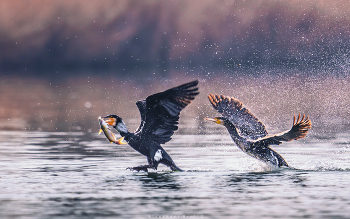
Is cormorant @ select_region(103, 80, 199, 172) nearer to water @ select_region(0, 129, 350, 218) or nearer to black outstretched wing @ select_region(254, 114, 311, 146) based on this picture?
water @ select_region(0, 129, 350, 218)

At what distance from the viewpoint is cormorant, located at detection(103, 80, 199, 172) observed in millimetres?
16672

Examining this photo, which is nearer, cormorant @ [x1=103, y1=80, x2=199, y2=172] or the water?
→ the water

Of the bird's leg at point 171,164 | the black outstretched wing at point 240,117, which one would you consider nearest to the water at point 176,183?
the bird's leg at point 171,164

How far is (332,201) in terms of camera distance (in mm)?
13531

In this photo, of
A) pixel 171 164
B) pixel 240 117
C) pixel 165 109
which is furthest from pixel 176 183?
pixel 240 117

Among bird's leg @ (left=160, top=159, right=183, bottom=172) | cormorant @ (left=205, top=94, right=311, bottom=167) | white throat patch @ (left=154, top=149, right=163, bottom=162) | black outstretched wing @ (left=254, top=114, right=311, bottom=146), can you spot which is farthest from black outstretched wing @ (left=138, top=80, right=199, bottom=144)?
black outstretched wing @ (left=254, top=114, right=311, bottom=146)

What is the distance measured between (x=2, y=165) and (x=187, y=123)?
13138 mm

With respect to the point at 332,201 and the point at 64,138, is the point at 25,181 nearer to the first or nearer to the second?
the point at 332,201

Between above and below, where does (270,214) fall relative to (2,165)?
below

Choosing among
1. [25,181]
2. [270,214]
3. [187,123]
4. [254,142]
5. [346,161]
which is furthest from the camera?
[187,123]

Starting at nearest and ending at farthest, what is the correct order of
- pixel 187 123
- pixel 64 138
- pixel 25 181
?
pixel 25 181 → pixel 64 138 → pixel 187 123

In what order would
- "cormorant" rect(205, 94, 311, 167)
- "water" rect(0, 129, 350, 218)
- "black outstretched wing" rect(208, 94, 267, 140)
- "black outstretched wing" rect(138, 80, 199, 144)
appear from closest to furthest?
1. "water" rect(0, 129, 350, 218)
2. "cormorant" rect(205, 94, 311, 167)
3. "black outstretched wing" rect(138, 80, 199, 144)
4. "black outstretched wing" rect(208, 94, 267, 140)

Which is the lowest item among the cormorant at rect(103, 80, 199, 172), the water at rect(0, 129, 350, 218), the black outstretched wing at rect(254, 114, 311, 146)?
the water at rect(0, 129, 350, 218)

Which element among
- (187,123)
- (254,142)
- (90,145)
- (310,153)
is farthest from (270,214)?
(187,123)
